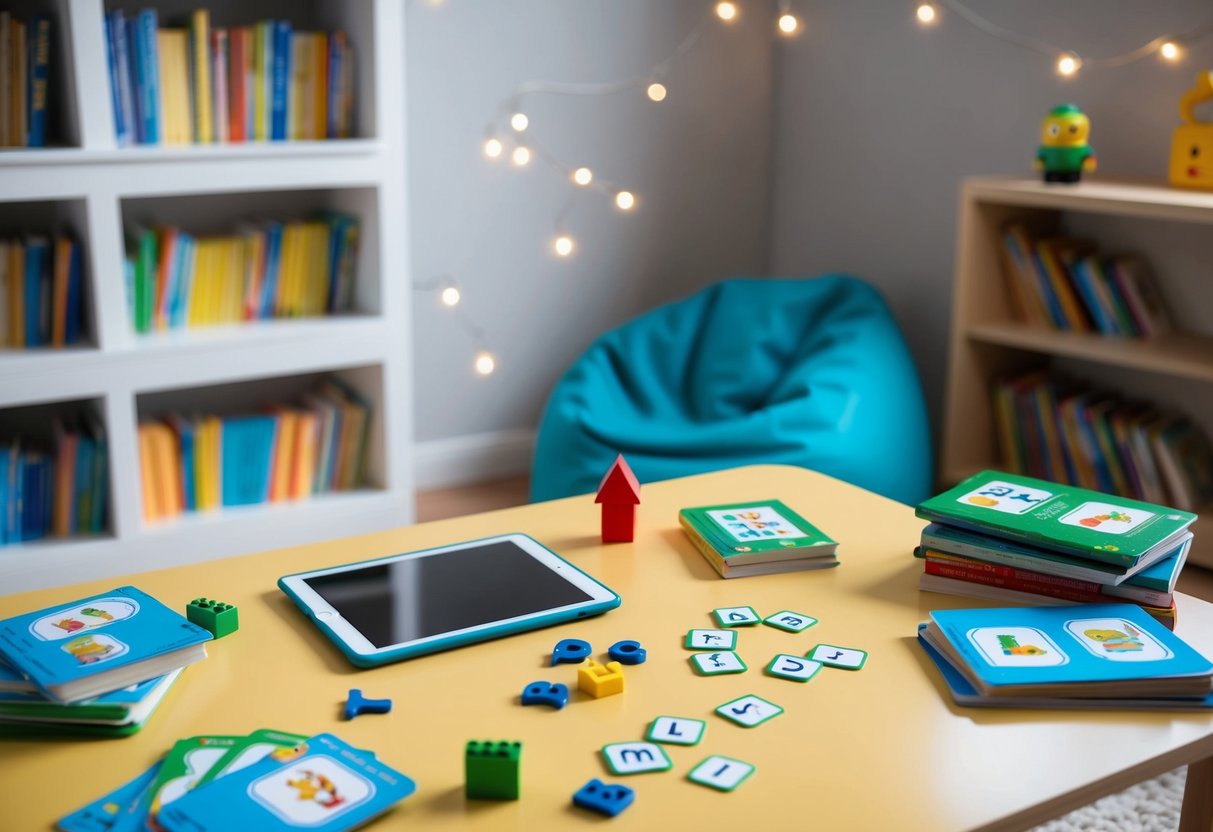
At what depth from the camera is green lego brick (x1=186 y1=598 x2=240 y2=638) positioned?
130cm

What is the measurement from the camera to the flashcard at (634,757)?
1.05 m

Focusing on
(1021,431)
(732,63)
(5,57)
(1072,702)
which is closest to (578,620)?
(1072,702)

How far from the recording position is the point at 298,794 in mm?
984

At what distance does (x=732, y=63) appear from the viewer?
374 centimetres

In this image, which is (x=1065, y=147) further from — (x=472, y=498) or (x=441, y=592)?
(x=441, y=592)

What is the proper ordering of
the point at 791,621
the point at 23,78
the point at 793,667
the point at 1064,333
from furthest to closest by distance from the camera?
the point at 1064,333, the point at 23,78, the point at 791,621, the point at 793,667

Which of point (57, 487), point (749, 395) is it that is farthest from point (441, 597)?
point (749, 395)

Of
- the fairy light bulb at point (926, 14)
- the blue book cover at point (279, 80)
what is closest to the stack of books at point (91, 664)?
the blue book cover at point (279, 80)

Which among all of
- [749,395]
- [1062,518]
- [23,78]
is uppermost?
[23,78]

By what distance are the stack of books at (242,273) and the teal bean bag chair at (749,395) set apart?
622 mm

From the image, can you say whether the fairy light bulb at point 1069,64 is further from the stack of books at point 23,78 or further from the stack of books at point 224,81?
the stack of books at point 23,78

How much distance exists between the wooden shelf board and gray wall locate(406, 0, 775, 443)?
1.04m

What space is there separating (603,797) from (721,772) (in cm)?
11

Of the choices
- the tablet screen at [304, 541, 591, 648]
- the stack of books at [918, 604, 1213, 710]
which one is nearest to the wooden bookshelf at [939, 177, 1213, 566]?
the stack of books at [918, 604, 1213, 710]
